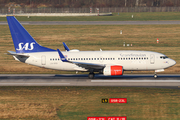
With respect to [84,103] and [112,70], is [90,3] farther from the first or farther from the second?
[84,103]

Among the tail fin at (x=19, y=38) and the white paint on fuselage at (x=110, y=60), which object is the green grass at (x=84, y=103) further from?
the tail fin at (x=19, y=38)

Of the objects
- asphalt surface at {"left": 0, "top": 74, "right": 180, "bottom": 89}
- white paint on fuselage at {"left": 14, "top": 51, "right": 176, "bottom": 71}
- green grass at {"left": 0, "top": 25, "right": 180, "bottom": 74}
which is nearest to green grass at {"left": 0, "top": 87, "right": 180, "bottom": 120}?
asphalt surface at {"left": 0, "top": 74, "right": 180, "bottom": 89}

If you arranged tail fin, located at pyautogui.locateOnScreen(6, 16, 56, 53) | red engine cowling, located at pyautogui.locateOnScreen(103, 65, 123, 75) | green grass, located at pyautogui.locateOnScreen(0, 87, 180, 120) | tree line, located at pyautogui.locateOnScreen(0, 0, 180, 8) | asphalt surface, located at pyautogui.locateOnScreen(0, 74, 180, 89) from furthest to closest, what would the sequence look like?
tree line, located at pyautogui.locateOnScreen(0, 0, 180, 8), tail fin, located at pyautogui.locateOnScreen(6, 16, 56, 53), red engine cowling, located at pyautogui.locateOnScreen(103, 65, 123, 75), asphalt surface, located at pyautogui.locateOnScreen(0, 74, 180, 89), green grass, located at pyautogui.locateOnScreen(0, 87, 180, 120)

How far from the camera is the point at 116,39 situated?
229 ft

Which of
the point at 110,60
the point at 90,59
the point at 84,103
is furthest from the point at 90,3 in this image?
the point at 84,103

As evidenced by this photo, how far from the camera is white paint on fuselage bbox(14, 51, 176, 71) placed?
3959cm

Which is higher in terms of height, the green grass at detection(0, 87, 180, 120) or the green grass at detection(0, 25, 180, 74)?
the green grass at detection(0, 25, 180, 74)

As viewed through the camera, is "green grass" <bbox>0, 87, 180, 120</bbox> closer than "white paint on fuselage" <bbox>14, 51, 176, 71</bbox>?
Yes

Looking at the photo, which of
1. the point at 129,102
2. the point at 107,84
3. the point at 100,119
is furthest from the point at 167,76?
the point at 100,119

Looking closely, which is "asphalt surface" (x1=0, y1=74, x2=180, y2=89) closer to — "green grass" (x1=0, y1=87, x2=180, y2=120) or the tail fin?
"green grass" (x1=0, y1=87, x2=180, y2=120)

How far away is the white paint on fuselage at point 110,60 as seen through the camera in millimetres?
39594

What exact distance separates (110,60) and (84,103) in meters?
11.5

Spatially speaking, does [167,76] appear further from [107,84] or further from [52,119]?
[52,119]

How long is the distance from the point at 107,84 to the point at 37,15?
318 ft
